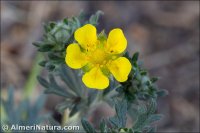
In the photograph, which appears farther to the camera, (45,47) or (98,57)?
(45,47)

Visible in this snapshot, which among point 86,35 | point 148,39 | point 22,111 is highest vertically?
point 148,39

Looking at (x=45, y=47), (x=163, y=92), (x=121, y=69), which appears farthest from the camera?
(x=163, y=92)

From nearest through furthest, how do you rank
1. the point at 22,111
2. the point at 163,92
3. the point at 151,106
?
the point at 151,106 < the point at 163,92 < the point at 22,111

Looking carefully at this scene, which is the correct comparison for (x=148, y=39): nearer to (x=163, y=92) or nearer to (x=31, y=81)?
(x=31, y=81)

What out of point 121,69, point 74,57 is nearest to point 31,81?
point 74,57

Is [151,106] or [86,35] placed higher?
[86,35]

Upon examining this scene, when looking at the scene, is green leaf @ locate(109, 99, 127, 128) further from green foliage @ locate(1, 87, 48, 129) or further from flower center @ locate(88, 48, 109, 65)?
green foliage @ locate(1, 87, 48, 129)

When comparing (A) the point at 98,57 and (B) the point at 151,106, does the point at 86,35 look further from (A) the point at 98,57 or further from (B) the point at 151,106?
(B) the point at 151,106

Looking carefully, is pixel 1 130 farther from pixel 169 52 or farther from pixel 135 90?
pixel 169 52
